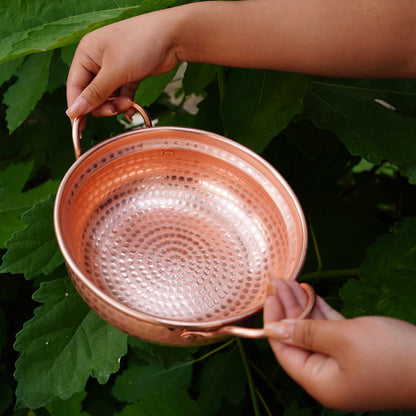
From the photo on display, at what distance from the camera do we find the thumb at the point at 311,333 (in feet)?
1.57

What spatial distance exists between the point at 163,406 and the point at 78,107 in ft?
2.13

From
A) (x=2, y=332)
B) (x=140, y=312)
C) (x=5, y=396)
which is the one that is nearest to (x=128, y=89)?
(x=140, y=312)

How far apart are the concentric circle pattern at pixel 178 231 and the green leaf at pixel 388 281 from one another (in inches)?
8.8

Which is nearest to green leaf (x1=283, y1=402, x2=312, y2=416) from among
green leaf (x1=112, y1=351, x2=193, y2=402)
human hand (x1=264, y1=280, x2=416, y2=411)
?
green leaf (x1=112, y1=351, x2=193, y2=402)

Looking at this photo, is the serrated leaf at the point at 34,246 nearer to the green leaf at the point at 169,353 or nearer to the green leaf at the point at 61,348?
the green leaf at the point at 61,348

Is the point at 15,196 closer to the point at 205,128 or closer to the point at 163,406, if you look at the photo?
the point at 205,128

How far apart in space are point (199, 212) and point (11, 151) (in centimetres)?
79

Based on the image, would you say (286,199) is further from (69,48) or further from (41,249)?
(69,48)

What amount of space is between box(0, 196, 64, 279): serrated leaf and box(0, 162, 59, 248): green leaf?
159 millimetres

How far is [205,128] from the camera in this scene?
105cm

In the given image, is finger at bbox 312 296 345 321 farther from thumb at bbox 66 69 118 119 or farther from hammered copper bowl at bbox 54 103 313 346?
thumb at bbox 66 69 118 119

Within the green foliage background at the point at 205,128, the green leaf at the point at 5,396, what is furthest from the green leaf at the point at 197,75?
the green leaf at the point at 5,396

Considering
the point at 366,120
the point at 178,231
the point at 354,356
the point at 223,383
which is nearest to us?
the point at 354,356

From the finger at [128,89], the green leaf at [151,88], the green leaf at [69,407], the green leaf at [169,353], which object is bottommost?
the green leaf at [69,407]
